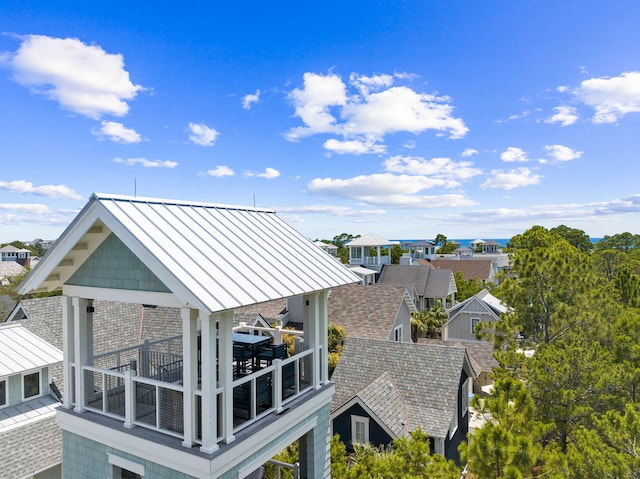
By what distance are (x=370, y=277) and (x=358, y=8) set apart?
30255mm

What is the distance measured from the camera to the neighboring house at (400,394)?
15.3 meters

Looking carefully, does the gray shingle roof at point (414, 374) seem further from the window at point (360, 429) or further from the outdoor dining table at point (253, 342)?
the outdoor dining table at point (253, 342)

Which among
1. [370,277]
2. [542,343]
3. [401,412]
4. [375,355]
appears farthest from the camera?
[370,277]

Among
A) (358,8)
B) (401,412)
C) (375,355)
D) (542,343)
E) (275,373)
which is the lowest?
(401,412)

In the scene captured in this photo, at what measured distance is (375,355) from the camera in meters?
18.7

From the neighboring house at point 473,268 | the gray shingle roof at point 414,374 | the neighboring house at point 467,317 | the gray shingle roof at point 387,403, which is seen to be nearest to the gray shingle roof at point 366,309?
the neighboring house at point 467,317

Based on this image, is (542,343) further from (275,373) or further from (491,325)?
(275,373)

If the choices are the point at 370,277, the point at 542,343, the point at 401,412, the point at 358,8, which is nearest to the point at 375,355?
the point at 401,412

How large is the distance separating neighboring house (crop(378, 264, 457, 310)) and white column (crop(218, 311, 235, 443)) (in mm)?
39458

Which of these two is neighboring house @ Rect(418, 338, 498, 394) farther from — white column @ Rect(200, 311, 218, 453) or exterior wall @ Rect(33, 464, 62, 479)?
white column @ Rect(200, 311, 218, 453)

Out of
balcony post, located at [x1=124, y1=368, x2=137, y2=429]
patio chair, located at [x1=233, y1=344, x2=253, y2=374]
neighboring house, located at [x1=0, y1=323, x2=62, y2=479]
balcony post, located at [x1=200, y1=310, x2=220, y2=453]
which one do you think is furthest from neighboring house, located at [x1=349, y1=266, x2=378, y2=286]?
balcony post, located at [x1=200, y1=310, x2=220, y2=453]

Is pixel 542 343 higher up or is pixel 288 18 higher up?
pixel 288 18

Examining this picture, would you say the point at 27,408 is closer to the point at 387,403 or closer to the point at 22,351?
the point at 22,351

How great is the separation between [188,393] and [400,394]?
12.9 m
